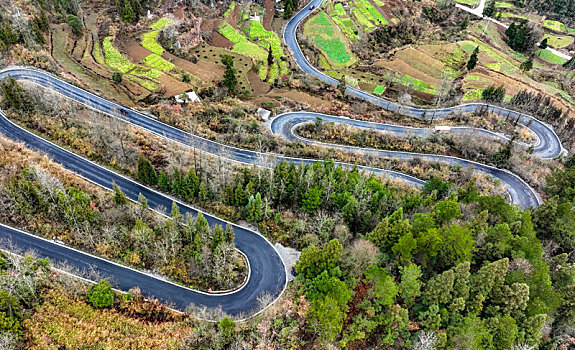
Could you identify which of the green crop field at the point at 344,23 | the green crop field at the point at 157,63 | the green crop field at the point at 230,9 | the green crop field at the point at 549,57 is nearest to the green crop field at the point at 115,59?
the green crop field at the point at 157,63

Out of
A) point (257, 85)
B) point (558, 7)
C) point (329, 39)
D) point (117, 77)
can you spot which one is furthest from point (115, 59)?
point (558, 7)

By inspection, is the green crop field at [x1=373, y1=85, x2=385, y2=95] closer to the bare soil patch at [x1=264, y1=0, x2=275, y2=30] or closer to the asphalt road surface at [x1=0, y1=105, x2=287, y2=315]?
the bare soil patch at [x1=264, y1=0, x2=275, y2=30]

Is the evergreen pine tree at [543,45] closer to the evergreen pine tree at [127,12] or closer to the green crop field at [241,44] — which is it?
the green crop field at [241,44]

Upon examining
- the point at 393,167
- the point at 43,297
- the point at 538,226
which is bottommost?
the point at 43,297

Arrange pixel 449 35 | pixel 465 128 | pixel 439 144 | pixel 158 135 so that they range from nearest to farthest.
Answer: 1. pixel 158 135
2. pixel 439 144
3. pixel 465 128
4. pixel 449 35

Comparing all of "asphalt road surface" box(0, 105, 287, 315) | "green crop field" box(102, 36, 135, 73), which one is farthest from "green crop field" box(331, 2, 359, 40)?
"asphalt road surface" box(0, 105, 287, 315)

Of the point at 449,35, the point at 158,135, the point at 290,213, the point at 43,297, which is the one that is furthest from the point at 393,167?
the point at 449,35

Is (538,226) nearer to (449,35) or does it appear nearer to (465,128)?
(465,128)
